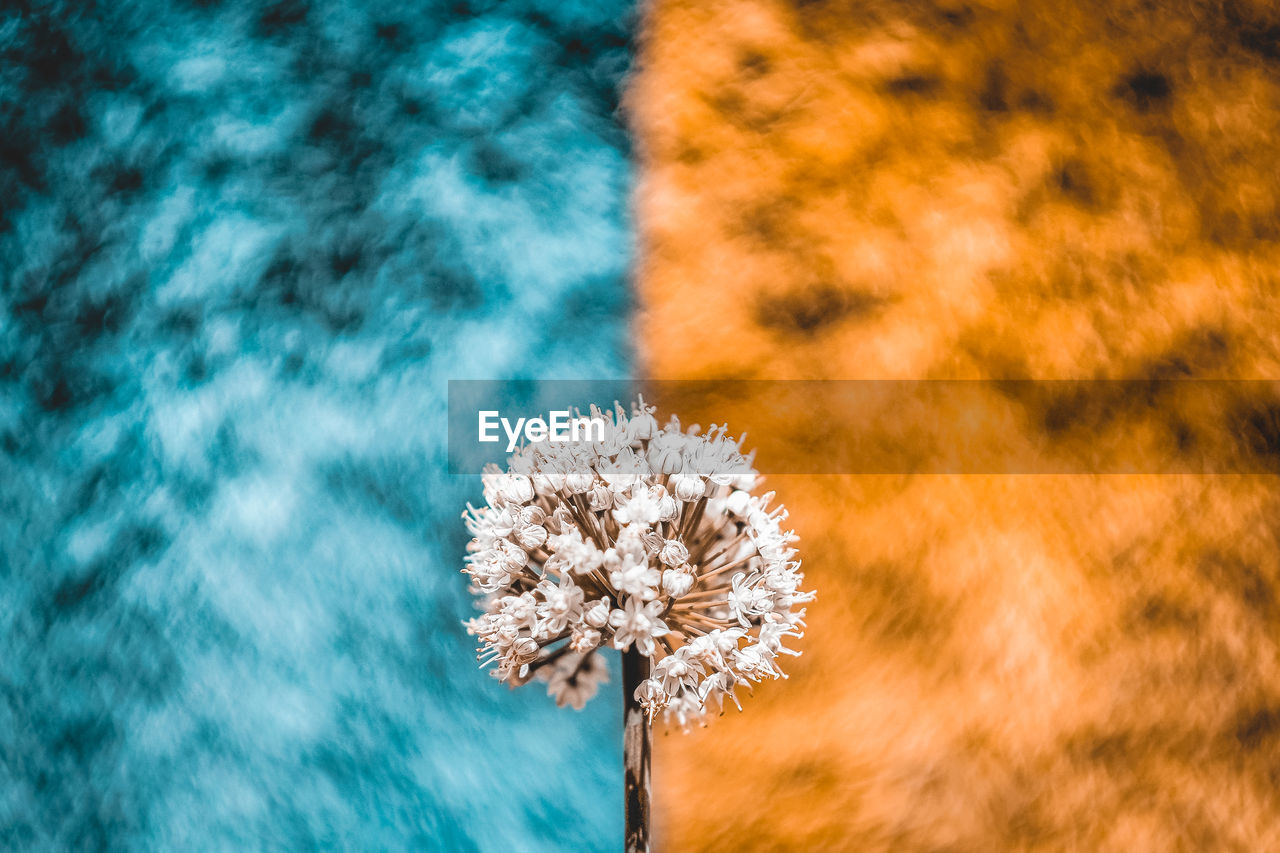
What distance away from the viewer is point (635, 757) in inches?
22.8

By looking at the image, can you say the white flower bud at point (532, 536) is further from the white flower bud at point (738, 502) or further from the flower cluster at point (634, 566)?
the white flower bud at point (738, 502)

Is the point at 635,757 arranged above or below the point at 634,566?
below

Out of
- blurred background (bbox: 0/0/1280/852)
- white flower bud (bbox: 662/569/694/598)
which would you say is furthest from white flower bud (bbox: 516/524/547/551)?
blurred background (bbox: 0/0/1280/852)

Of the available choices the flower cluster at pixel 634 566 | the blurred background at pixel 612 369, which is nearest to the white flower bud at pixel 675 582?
the flower cluster at pixel 634 566

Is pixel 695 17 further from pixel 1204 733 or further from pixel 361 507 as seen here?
pixel 1204 733

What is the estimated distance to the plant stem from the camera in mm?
572

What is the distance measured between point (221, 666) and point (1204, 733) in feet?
3.65

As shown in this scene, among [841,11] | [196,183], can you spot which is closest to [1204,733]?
[841,11]

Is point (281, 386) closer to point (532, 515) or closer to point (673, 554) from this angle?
point (532, 515)

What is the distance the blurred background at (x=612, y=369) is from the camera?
83cm

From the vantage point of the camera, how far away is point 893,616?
83 cm

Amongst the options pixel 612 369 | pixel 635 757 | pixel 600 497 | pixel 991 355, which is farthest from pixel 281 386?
pixel 991 355

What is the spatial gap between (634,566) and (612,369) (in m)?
0.33

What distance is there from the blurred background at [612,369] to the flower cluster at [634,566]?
21cm
